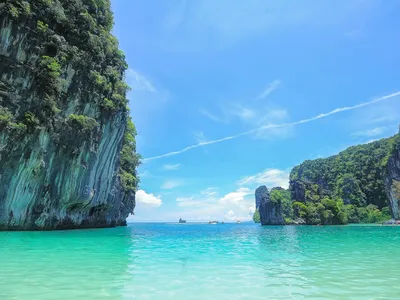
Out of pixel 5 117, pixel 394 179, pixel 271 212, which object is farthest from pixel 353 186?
pixel 5 117

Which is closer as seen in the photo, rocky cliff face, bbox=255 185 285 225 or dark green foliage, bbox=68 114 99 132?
dark green foliage, bbox=68 114 99 132

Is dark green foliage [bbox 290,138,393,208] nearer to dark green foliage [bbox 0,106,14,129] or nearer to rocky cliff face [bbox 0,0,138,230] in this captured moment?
rocky cliff face [bbox 0,0,138,230]

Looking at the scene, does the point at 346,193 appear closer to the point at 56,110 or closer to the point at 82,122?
the point at 82,122

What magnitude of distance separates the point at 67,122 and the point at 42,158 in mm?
3547

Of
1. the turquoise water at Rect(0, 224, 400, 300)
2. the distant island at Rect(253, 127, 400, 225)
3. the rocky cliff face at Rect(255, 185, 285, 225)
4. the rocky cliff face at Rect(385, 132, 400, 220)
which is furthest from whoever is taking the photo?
the rocky cliff face at Rect(255, 185, 285, 225)

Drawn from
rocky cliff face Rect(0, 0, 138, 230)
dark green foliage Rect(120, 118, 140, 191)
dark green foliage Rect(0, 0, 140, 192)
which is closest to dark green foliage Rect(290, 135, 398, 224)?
dark green foliage Rect(120, 118, 140, 191)

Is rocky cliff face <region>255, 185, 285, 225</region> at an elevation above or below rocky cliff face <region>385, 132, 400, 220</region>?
below

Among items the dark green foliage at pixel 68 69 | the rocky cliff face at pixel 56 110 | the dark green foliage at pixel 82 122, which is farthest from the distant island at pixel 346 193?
the dark green foliage at pixel 82 122

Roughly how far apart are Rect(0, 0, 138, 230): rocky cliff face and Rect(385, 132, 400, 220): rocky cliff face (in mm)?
63474

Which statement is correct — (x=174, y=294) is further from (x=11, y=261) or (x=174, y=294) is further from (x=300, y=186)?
(x=300, y=186)

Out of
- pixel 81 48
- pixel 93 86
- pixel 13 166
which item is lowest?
pixel 13 166

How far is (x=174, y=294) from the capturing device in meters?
5.70

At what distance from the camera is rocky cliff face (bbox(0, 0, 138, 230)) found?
21.6 metres

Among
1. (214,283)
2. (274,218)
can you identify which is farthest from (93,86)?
(274,218)
